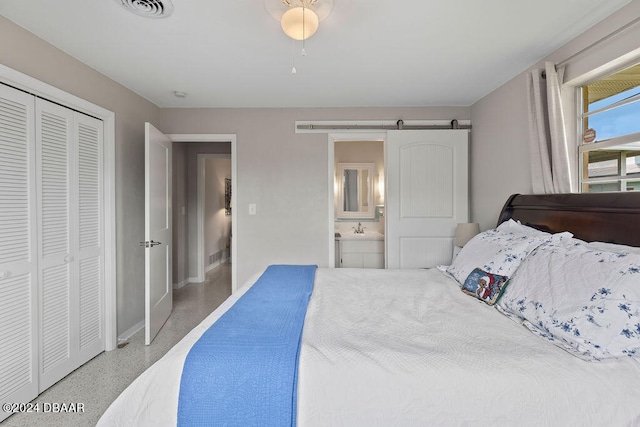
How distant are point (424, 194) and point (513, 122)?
1008 millimetres

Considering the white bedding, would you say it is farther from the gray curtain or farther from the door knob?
the door knob

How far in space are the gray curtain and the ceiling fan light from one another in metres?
1.67

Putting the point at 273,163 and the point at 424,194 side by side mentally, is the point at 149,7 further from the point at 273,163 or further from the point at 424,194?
the point at 424,194

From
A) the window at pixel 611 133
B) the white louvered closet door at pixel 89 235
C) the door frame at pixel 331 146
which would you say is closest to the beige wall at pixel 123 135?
the white louvered closet door at pixel 89 235

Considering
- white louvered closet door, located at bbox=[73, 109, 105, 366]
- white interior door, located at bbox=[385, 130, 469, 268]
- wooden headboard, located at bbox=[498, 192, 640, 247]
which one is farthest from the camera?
white interior door, located at bbox=[385, 130, 469, 268]

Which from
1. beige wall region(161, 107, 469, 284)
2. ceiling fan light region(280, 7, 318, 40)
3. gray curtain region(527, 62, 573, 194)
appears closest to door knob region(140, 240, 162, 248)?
beige wall region(161, 107, 469, 284)

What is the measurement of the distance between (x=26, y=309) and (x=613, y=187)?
3.72 m

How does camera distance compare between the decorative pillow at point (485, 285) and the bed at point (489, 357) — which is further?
the decorative pillow at point (485, 285)

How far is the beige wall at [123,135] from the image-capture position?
193 centimetres

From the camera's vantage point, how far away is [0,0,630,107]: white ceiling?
1604mm

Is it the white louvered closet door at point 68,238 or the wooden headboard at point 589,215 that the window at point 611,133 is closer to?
the wooden headboard at point 589,215

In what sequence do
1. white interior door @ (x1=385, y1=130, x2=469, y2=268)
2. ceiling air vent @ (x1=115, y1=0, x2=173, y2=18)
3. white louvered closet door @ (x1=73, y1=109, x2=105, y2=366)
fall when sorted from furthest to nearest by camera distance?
white interior door @ (x1=385, y1=130, x2=469, y2=268)
white louvered closet door @ (x1=73, y1=109, x2=105, y2=366)
ceiling air vent @ (x1=115, y1=0, x2=173, y2=18)

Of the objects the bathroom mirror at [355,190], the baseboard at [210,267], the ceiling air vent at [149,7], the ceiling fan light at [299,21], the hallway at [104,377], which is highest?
the ceiling air vent at [149,7]

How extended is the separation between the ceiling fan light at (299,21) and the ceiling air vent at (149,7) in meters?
0.66
